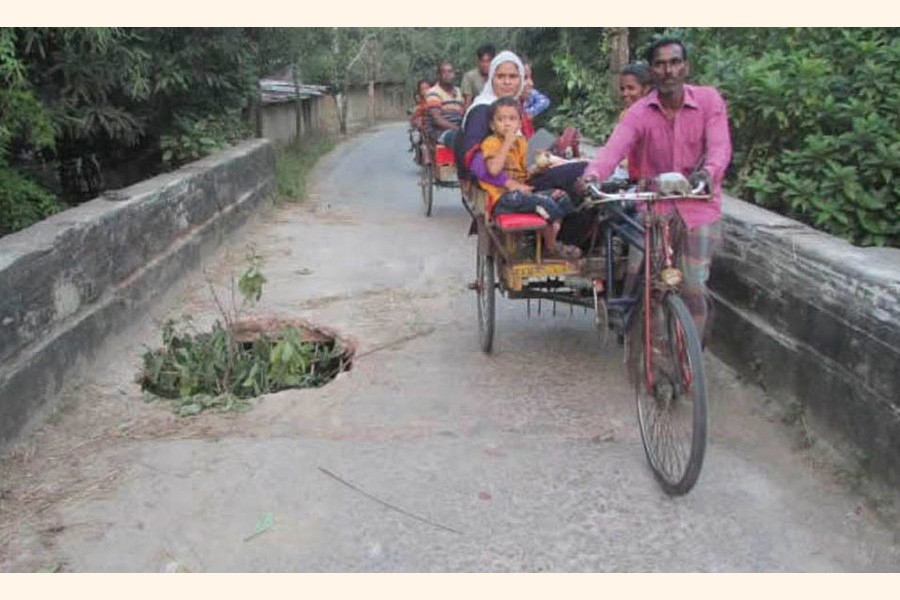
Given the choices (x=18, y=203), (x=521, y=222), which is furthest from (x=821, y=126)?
A: (x=18, y=203)

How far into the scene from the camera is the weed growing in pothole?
4883mm

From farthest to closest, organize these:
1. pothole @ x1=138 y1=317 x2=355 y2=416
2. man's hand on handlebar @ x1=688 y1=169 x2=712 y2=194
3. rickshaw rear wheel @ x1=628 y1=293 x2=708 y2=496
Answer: pothole @ x1=138 y1=317 x2=355 y2=416 → man's hand on handlebar @ x1=688 y1=169 x2=712 y2=194 → rickshaw rear wheel @ x1=628 y1=293 x2=708 y2=496

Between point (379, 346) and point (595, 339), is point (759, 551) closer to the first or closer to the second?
point (595, 339)

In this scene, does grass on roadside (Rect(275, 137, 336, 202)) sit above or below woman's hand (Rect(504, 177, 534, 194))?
below

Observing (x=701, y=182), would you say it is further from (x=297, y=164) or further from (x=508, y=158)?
(x=297, y=164)

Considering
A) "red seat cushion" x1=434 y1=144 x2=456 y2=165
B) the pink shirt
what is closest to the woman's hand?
the pink shirt

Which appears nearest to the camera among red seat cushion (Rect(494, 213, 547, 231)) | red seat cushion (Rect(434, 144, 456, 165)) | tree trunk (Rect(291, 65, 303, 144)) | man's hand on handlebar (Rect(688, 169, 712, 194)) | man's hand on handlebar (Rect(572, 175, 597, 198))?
man's hand on handlebar (Rect(688, 169, 712, 194))

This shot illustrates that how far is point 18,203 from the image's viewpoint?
21.7 ft

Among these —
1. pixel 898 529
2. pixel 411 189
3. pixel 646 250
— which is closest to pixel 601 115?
pixel 411 189

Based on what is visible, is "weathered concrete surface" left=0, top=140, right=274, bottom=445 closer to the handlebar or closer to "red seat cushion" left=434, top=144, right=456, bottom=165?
"red seat cushion" left=434, top=144, right=456, bottom=165

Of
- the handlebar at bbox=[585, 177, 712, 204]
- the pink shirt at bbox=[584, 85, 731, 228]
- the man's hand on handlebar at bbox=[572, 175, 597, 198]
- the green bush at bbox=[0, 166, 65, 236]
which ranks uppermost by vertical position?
the pink shirt at bbox=[584, 85, 731, 228]

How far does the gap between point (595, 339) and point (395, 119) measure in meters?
37.7

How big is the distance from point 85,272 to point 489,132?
2399mm

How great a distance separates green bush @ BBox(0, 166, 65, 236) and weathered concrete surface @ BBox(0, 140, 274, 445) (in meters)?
0.83
